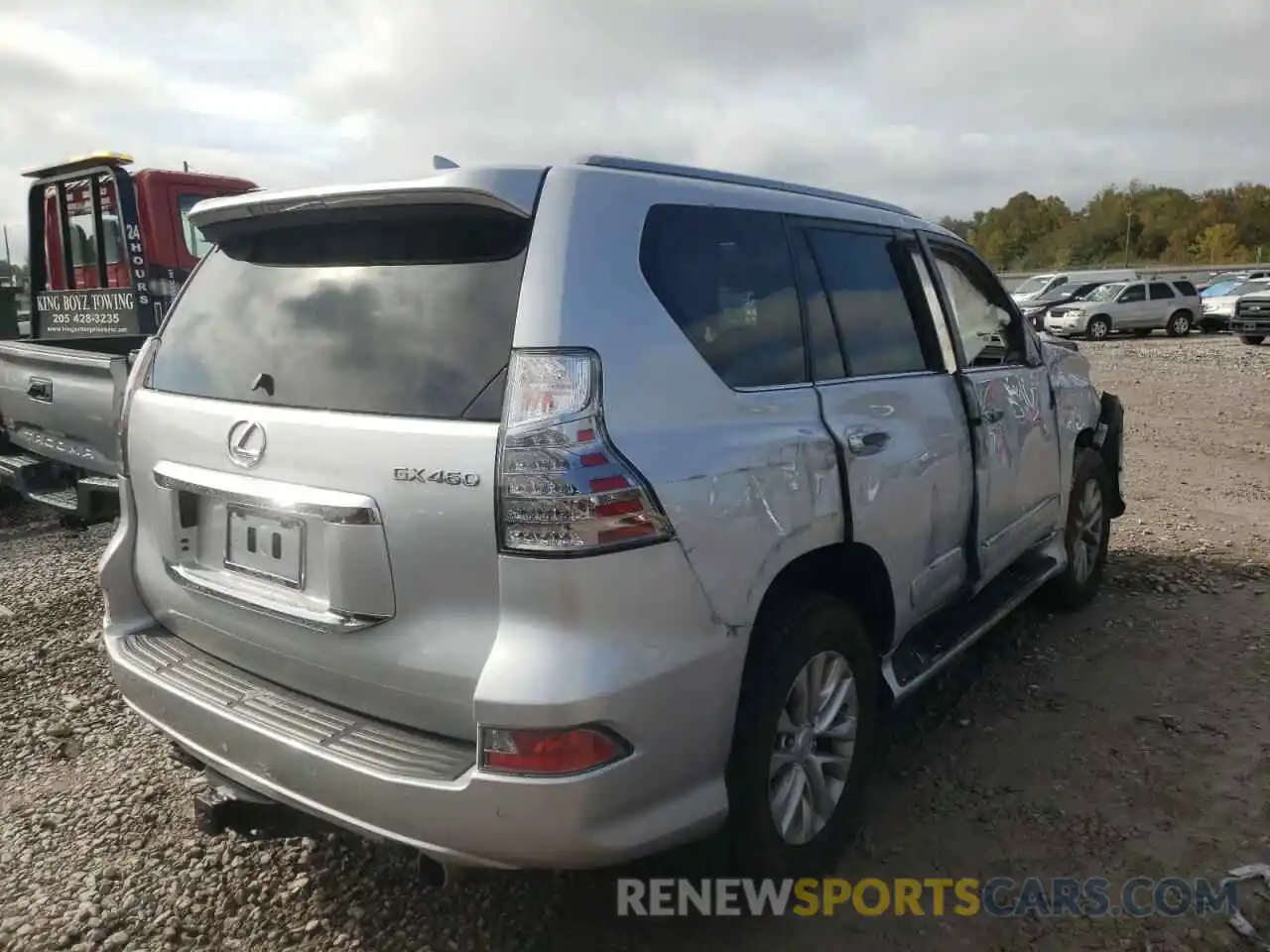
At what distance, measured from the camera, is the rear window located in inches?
83.4

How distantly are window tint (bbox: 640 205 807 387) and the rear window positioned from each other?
391 millimetres

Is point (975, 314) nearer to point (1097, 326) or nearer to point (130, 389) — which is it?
point (130, 389)

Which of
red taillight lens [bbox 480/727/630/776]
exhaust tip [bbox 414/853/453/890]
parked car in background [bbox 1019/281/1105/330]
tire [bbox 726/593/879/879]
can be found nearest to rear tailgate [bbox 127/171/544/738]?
red taillight lens [bbox 480/727/630/776]

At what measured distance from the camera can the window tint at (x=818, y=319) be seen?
2838 millimetres

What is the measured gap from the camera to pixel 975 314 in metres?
4.04

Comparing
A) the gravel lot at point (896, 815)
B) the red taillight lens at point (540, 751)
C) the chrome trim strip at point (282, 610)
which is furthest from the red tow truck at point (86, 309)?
the red taillight lens at point (540, 751)

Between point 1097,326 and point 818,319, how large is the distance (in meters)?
26.1

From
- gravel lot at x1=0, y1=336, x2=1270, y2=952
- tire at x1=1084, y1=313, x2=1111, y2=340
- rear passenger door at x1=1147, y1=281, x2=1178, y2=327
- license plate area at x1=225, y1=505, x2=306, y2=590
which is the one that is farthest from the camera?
rear passenger door at x1=1147, y1=281, x2=1178, y2=327

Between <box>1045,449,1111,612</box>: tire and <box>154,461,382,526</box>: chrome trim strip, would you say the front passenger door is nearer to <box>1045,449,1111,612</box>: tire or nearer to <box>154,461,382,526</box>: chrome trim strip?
<box>1045,449,1111,612</box>: tire

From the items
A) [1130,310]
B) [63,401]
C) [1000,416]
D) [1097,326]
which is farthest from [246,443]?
[1130,310]

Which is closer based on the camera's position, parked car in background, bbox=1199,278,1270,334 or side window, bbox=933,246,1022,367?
side window, bbox=933,246,1022,367

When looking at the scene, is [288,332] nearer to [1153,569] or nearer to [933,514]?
[933,514]

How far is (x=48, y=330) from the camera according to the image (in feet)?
27.6

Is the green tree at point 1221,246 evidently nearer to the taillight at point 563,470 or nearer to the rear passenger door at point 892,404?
the rear passenger door at point 892,404
